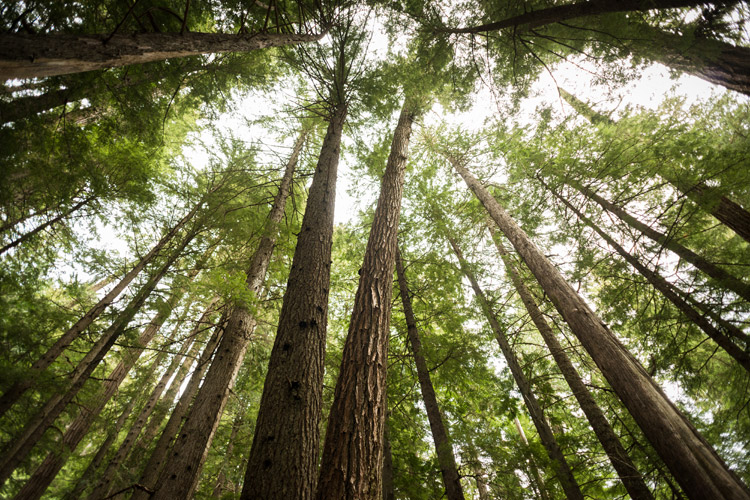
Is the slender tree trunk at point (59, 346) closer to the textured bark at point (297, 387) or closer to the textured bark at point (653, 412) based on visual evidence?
the textured bark at point (297, 387)

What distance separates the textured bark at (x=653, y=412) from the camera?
8.21 feet

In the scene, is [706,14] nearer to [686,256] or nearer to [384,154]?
[686,256]

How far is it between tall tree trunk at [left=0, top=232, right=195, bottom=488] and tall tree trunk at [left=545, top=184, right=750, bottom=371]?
31.1 ft

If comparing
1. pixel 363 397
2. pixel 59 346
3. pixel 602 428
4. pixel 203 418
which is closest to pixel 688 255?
pixel 602 428

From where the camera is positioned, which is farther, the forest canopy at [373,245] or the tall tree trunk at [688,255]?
the tall tree trunk at [688,255]

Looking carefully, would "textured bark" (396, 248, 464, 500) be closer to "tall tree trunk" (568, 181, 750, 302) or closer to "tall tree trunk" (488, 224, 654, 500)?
"tall tree trunk" (488, 224, 654, 500)

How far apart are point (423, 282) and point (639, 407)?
13.8ft

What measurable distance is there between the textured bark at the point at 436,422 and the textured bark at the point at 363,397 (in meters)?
2.29

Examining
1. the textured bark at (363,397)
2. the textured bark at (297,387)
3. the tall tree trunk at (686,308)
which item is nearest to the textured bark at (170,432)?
the textured bark at (297,387)

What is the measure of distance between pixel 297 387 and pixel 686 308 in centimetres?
738

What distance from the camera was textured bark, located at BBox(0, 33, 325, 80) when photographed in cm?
188

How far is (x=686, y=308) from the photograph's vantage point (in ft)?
17.4

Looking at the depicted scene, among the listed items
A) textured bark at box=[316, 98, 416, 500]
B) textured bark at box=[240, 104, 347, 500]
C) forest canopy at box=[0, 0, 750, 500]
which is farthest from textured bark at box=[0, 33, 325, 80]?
textured bark at box=[316, 98, 416, 500]

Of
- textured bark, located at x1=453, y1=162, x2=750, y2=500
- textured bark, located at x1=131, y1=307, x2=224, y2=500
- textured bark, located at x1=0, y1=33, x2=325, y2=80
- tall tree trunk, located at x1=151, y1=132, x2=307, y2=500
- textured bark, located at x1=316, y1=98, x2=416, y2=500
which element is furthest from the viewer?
textured bark, located at x1=131, y1=307, x2=224, y2=500
